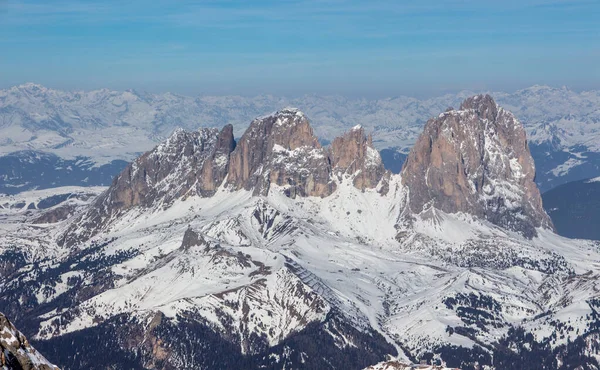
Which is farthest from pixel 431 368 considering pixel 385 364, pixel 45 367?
pixel 45 367

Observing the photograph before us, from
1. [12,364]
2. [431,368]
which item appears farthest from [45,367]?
[431,368]

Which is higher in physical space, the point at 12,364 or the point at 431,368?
the point at 12,364

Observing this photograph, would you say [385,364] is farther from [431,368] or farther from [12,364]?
[12,364]

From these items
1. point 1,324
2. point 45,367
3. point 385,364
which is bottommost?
point 385,364

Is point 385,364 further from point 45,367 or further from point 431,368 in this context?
point 45,367

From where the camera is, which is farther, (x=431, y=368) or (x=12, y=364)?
(x=431, y=368)

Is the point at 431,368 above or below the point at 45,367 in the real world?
below

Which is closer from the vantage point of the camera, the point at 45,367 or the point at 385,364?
the point at 45,367
